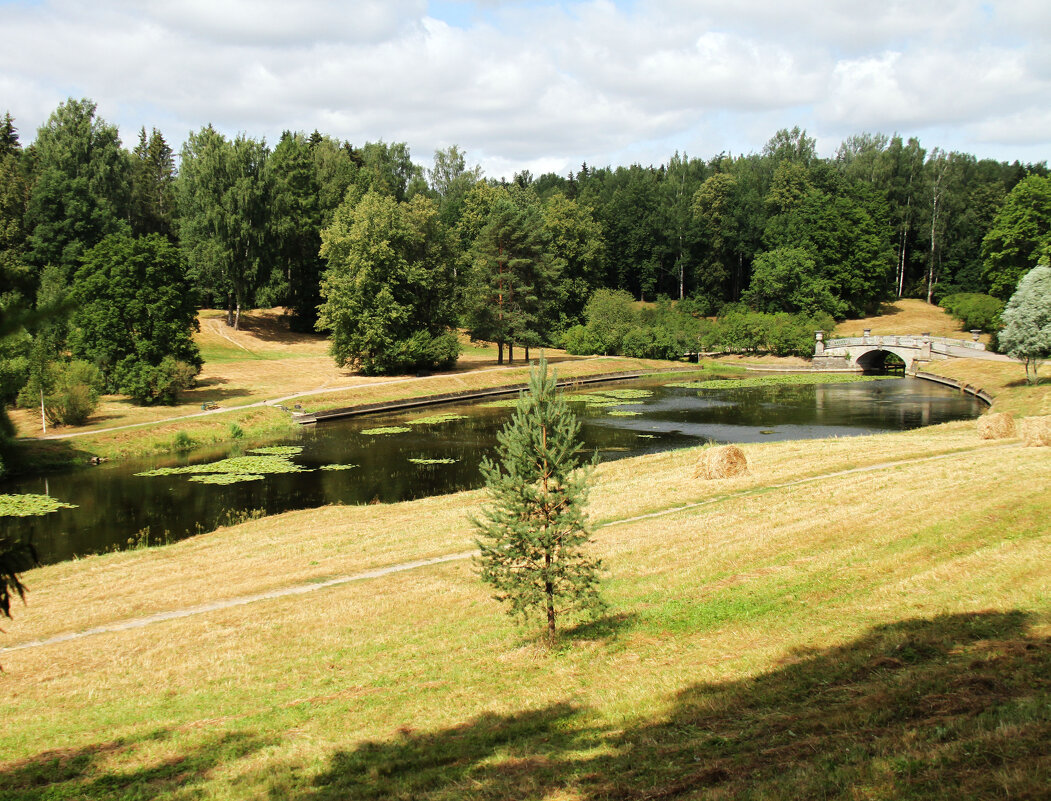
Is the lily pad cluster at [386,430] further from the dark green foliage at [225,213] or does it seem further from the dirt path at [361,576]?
the dark green foliage at [225,213]

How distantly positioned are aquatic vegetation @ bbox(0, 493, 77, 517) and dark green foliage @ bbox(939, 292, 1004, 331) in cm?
7951

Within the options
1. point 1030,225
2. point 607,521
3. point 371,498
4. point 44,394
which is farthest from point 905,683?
point 1030,225

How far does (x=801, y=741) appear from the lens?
8781mm

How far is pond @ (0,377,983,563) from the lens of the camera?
98.7 ft

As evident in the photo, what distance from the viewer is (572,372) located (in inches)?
3019

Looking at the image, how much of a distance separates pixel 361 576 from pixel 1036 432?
2443cm

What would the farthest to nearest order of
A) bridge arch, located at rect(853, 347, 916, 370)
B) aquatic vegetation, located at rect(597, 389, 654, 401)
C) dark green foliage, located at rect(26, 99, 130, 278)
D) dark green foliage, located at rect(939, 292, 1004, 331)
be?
dark green foliage, located at rect(939, 292, 1004, 331) → bridge arch, located at rect(853, 347, 916, 370) → dark green foliage, located at rect(26, 99, 130, 278) → aquatic vegetation, located at rect(597, 389, 654, 401)

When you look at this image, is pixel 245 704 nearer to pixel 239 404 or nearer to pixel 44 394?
pixel 44 394

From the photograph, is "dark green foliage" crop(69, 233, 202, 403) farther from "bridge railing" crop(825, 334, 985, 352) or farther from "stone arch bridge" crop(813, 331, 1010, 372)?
"bridge railing" crop(825, 334, 985, 352)

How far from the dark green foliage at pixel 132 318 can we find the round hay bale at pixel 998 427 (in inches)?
1905

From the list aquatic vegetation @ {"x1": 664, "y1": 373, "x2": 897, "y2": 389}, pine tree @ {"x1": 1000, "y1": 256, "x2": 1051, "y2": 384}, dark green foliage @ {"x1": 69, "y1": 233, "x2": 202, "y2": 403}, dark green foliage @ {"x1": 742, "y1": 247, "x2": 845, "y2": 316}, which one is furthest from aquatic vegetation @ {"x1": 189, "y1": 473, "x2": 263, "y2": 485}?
dark green foliage @ {"x1": 742, "y1": 247, "x2": 845, "y2": 316}

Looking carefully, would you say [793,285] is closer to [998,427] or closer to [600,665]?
[998,427]

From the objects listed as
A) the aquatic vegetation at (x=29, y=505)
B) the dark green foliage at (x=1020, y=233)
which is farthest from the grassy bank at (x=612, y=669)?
the dark green foliage at (x=1020, y=233)

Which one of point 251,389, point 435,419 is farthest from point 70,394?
point 435,419
